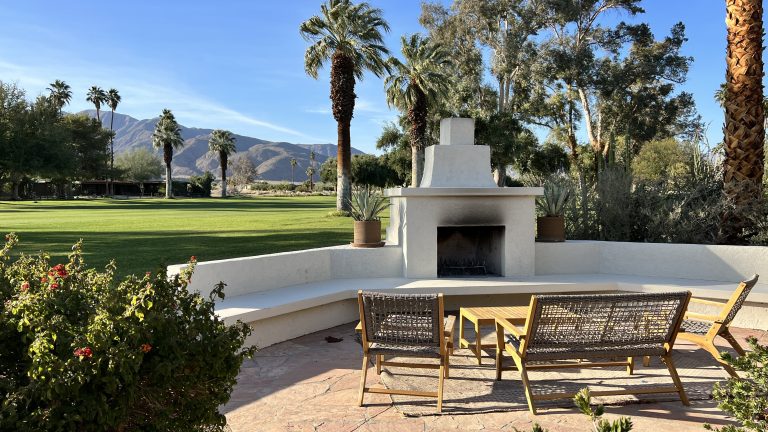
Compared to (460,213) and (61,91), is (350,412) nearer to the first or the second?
(460,213)

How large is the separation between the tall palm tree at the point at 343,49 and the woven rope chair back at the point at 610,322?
69.3ft

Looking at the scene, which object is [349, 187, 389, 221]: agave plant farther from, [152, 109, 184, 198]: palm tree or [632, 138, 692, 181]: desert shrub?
[152, 109, 184, 198]: palm tree

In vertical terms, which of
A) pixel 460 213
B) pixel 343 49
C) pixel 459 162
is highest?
pixel 343 49

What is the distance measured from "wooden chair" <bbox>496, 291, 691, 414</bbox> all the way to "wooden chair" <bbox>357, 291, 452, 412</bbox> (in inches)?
26.0

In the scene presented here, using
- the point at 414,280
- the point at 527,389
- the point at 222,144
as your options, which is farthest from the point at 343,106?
the point at 222,144

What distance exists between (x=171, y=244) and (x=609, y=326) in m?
12.1

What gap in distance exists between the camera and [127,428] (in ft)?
7.86

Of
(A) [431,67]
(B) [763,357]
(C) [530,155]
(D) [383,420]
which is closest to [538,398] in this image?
(D) [383,420]

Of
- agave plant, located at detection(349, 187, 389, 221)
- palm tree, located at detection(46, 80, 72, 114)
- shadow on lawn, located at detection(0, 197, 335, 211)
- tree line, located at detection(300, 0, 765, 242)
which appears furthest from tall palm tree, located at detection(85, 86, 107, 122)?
agave plant, located at detection(349, 187, 389, 221)

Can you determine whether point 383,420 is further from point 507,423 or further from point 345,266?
point 345,266

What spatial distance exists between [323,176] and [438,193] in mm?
65009

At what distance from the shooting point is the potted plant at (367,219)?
838cm

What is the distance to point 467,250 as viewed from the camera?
9008mm

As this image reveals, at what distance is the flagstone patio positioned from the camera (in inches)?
153
